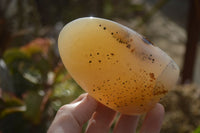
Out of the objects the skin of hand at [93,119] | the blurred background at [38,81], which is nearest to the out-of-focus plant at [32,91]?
the blurred background at [38,81]

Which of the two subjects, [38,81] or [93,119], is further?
[38,81]

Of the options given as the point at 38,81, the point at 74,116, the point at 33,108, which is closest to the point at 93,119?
the point at 74,116

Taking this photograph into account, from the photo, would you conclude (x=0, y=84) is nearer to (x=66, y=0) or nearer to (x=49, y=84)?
(x=49, y=84)

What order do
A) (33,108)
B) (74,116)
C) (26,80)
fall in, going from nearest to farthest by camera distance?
1. (74,116)
2. (33,108)
3. (26,80)

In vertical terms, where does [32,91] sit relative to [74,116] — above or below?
below

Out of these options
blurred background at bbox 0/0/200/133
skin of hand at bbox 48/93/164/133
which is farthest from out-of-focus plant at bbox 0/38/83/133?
skin of hand at bbox 48/93/164/133

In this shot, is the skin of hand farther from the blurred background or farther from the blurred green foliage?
the blurred green foliage

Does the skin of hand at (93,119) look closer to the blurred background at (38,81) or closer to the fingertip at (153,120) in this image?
the fingertip at (153,120)

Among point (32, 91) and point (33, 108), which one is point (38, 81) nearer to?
point (32, 91)
